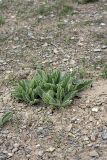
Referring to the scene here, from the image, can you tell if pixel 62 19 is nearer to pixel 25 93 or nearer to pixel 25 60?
pixel 25 60

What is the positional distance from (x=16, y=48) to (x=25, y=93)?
2253 mm

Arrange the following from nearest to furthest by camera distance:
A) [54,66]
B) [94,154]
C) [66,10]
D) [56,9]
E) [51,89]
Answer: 1. [94,154]
2. [51,89]
3. [54,66]
4. [66,10]
5. [56,9]

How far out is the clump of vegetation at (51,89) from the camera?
6.60 meters

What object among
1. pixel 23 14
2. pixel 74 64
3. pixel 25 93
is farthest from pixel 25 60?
pixel 23 14

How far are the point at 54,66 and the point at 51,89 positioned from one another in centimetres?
134

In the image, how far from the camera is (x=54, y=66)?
8000 mm

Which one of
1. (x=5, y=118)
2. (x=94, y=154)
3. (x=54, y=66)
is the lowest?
(x=94, y=154)

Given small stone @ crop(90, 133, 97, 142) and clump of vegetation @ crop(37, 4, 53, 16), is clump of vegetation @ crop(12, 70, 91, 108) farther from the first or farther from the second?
clump of vegetation @ crop(37, 4, 53, 16)

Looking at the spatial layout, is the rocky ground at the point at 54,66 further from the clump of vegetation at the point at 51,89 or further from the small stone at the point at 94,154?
the clump of vegetation at the point at 51,89

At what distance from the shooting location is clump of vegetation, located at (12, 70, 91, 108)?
6.60 m

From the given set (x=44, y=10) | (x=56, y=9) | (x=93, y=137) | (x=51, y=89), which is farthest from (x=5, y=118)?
(x=56, y=9)

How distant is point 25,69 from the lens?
796 centimetres

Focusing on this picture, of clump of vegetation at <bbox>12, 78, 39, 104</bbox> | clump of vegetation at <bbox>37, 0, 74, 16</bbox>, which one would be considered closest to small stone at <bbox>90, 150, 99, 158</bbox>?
clump of vegetation at <bbox>12, 78, 39, 104</bbox>

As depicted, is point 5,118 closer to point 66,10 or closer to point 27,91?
point 27,91
